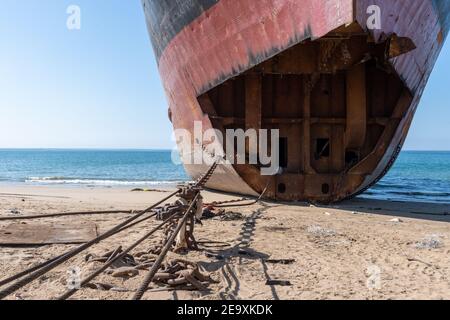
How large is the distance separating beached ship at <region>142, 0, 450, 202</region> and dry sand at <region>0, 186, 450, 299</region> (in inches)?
50.5

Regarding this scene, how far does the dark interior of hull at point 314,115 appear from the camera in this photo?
7.75 meters

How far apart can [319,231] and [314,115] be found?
3437mm

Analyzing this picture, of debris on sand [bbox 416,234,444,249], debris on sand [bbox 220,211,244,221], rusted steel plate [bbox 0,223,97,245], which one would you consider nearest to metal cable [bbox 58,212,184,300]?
rusted steel plate [bbox 0,223,97,245]

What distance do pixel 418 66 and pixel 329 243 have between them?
4.38 m

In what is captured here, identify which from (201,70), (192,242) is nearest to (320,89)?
(201,70)

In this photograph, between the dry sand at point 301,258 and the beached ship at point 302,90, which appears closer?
the dry sand at point 301,258

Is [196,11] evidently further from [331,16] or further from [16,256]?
A: [16,256]

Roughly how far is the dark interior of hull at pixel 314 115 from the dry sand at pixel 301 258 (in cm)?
116

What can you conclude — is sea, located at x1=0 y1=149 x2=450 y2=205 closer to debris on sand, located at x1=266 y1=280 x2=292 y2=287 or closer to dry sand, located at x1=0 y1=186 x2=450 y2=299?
dry sand, located at x1=0 y1=186 x2=450 y2=299

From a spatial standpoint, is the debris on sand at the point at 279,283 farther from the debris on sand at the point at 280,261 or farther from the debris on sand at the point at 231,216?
the debris on sand at the point at 231,216

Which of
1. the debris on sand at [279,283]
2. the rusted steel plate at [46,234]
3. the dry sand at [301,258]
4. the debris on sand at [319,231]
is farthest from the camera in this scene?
the debris on sand at [319,231]
